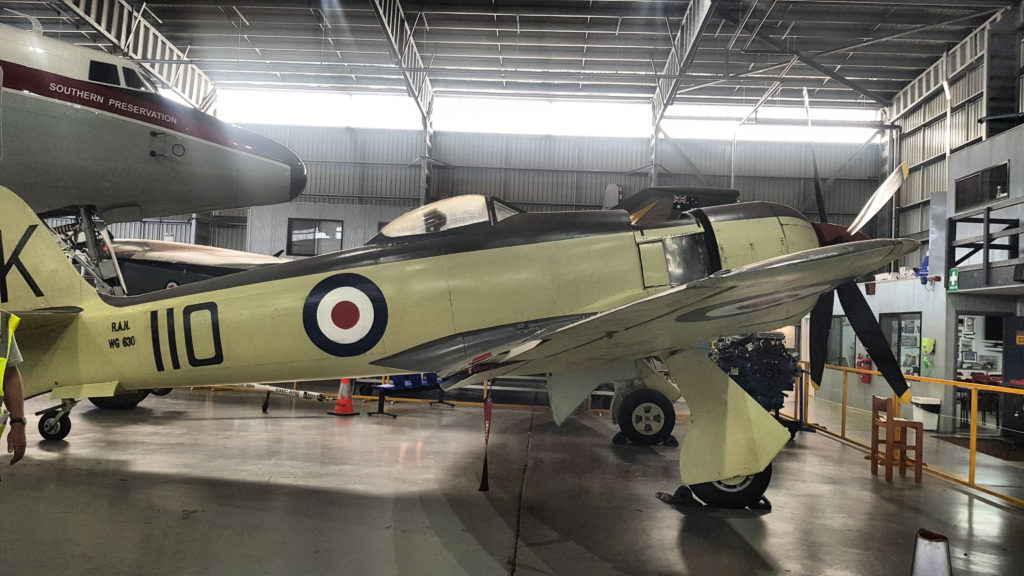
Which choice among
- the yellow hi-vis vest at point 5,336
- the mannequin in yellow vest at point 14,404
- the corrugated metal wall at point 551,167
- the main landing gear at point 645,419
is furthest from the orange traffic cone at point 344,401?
the corrugated metal wall at point 551,167

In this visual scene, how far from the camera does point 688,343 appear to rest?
437 centimetres

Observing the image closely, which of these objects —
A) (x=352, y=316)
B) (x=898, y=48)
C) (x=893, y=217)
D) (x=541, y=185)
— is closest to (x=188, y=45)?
(x=541, y=185)

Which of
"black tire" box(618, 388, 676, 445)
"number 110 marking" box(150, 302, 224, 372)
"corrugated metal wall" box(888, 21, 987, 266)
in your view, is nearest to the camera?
"number 110 marking" box(150, 302, 224, 372)

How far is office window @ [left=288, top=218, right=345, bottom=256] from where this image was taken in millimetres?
21250

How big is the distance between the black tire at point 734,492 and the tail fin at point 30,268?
5.29m

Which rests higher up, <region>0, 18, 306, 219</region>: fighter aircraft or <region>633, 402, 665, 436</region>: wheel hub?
<region>0, 18, 306, 219</region>: fighter aircraft

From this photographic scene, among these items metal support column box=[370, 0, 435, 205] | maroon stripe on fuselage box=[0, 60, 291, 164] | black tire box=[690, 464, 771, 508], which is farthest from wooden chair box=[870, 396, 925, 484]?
metal support column box=[370, 0, 435, 205]

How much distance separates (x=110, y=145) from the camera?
670 cm

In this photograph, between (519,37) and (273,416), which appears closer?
(273,416)

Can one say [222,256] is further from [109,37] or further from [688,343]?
[688,343]

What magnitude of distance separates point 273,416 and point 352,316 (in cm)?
525

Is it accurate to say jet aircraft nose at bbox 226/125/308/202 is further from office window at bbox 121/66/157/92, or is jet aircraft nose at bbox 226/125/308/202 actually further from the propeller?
the propeller

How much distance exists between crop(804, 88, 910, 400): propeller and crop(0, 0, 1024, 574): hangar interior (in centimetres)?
117

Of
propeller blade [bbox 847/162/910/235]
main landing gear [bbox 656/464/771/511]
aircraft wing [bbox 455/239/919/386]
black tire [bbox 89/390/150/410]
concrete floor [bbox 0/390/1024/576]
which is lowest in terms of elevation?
black tire [bbox 89/390/150/410]
